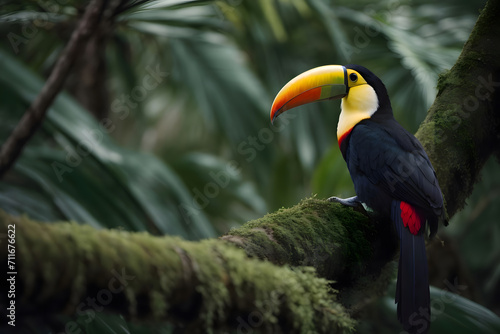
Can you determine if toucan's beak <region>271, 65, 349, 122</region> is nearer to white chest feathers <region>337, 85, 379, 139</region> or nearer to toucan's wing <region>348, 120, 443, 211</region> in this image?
white chest feathers <region>337, 85, 379, 139</region>

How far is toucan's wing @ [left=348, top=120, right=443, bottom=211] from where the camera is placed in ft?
6.61

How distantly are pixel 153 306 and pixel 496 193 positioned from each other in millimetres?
5298

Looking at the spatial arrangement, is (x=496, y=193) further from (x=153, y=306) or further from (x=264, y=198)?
(x=153, y=306)

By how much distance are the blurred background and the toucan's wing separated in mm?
853

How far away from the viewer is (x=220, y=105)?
5.01 m

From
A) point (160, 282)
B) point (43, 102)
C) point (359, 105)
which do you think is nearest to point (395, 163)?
A: point (359, 105)

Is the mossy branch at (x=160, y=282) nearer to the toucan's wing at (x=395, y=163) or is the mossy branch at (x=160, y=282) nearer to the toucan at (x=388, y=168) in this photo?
the toucan at (x=388, y=168)

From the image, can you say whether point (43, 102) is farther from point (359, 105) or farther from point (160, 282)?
point (160, 282)

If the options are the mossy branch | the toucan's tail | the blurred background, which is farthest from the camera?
the blurred background

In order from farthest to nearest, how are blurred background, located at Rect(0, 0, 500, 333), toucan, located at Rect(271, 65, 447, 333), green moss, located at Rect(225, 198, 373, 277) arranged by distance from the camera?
blurred background, located at Rect(0, 0, 500, 333)
toucan, located at Rect(271, 65, 447, 333)
green moss, located at Rect(225, 198, 373, 277)

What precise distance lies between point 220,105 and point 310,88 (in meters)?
2.59

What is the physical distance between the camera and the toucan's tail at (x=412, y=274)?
1684 millimetres

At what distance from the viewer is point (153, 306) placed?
1010 millimetres

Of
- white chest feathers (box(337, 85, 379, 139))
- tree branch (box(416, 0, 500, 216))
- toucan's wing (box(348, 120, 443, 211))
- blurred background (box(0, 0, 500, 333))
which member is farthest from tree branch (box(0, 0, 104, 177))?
tree branch (box(416, 0, 500, 216))
